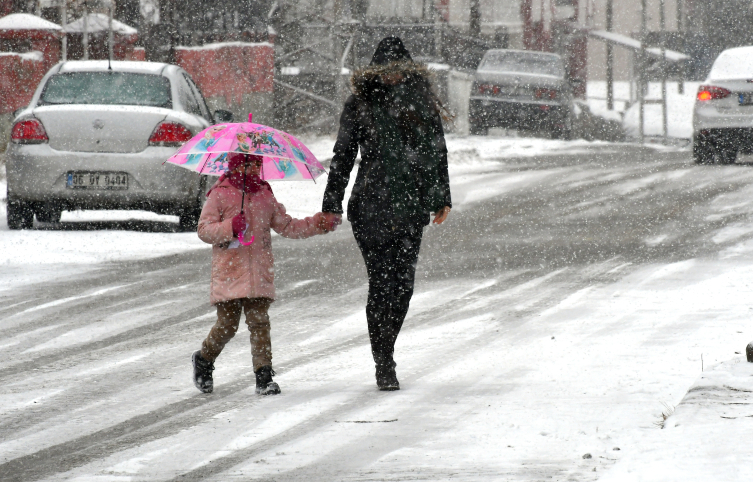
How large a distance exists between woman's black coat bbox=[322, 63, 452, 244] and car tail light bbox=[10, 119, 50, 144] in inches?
239

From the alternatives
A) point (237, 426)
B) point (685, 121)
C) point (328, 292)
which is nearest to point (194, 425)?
point (237, 426)

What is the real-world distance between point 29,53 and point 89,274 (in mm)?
11552

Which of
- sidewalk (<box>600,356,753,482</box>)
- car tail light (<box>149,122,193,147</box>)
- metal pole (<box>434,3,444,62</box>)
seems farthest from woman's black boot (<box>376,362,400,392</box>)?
metal pole (<box>434,3,444,62</box>)

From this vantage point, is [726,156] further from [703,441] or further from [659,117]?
[703,441]

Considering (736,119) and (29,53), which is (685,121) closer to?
(736,119)

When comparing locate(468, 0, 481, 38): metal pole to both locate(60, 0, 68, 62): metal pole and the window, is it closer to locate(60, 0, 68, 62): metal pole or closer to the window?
locate(60, 0, 68, 62): metal pole

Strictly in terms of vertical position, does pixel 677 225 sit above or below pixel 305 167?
below

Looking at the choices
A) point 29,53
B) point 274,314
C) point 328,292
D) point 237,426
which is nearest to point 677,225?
point 328,292

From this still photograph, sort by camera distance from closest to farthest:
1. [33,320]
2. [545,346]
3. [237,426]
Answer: [237,426] → [545,346] → [33,320]

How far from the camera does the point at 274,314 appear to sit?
773 centimetres

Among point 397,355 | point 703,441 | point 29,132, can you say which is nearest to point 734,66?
point 29,132

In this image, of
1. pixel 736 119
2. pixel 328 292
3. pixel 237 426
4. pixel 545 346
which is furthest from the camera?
pixel 736 119

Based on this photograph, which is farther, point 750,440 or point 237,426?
point 237,426

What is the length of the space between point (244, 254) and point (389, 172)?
0.75 m
